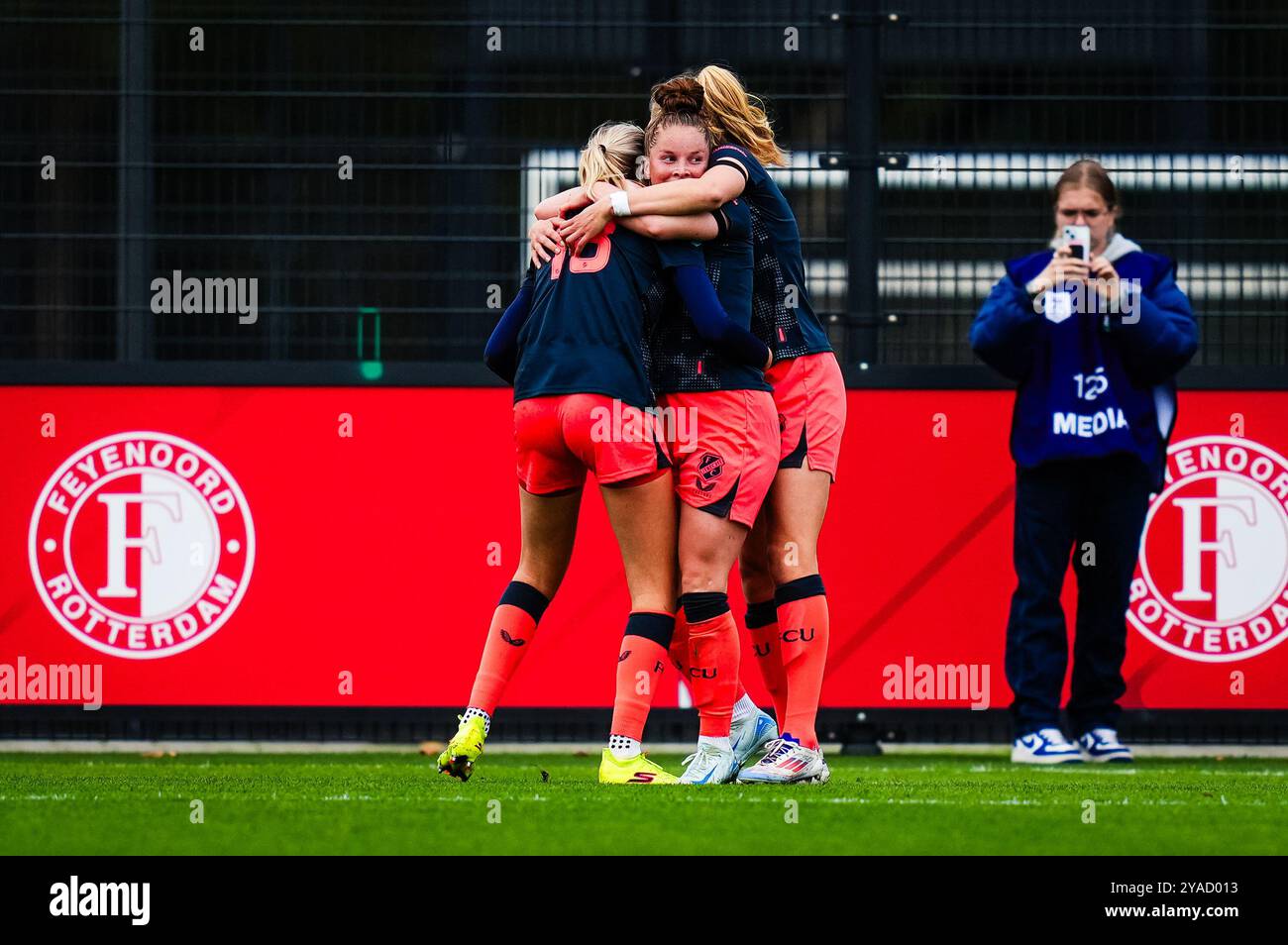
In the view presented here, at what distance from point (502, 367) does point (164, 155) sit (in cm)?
277

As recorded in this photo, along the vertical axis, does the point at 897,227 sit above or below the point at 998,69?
below

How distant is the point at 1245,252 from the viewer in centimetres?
794

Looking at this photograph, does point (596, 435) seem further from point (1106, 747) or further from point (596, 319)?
point (1106, 747)

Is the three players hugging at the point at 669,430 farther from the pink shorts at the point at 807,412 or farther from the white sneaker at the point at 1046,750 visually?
the white sneaker at the point at 1046,750

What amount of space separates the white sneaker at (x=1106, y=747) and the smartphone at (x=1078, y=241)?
5.37 ft

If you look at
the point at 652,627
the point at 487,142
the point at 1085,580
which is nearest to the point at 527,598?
the point at 652,627

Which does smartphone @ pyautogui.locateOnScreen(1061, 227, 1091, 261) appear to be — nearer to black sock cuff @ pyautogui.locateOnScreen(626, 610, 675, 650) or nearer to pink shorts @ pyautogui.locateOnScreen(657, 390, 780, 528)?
pink shorts @ pyautogui.locateOnScreen(657, 390, 780, 528)

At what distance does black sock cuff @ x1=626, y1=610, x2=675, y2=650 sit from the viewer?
5258 mm

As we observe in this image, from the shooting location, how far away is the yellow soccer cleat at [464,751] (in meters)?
5.27

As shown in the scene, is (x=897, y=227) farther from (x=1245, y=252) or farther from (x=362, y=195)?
(x=362, y=195)

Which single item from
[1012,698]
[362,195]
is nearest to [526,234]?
[362,195]

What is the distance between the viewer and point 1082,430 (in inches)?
277

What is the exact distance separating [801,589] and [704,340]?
2.42ft

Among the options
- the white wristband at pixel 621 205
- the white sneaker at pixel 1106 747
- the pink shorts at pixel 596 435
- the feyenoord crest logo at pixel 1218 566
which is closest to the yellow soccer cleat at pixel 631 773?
the pink shorts at pixel 596 435
